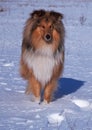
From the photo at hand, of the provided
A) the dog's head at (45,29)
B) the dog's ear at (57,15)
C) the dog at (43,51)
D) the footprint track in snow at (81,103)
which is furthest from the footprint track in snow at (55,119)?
the dog's ear at (57,15)

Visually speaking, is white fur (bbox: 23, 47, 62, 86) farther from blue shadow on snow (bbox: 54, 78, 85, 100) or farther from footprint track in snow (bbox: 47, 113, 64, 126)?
footprint track in snow (bbox: 47, 113, 64, 126)

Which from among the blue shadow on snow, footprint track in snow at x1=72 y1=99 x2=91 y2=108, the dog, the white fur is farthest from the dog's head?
the blue shadow on snow

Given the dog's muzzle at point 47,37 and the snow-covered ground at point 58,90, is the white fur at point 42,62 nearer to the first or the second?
the dog's muzzle at point 47,37

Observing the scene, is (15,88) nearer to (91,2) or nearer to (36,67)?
(36,67)

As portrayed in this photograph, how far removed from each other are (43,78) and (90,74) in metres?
2.44

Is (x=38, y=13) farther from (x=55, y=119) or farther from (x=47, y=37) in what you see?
(x=55, y=119)

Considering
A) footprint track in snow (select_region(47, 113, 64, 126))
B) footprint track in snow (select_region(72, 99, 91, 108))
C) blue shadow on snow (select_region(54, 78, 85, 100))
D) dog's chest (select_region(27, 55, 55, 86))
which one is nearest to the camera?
footprint track in snow (select_region(47, 113, 64, 126))

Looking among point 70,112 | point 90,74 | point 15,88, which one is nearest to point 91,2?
point 90,74

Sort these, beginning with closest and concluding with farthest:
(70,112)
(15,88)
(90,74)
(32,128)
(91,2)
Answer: (32,128)
(70,112)
(15,88)
(90,74)
(91,2)

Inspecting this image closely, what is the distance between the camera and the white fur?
5.85 metres

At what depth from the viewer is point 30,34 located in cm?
575

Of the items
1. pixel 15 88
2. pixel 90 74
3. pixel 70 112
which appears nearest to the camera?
pixel 70 112

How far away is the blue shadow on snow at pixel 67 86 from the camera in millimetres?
6710

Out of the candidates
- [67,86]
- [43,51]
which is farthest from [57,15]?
[67,86]
